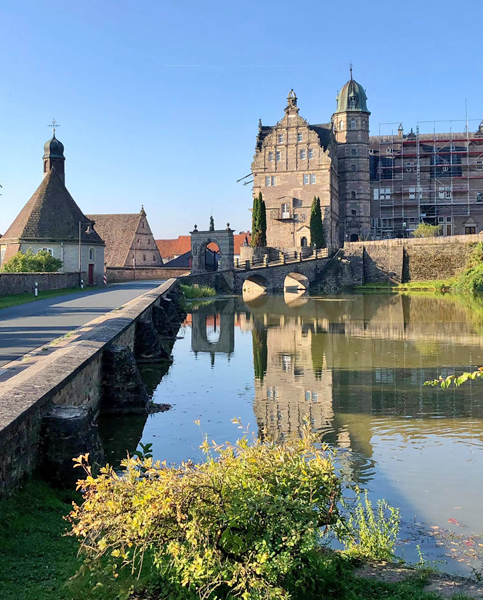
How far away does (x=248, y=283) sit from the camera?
67062 mm

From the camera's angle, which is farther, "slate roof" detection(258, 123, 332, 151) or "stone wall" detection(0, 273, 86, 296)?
"slate roof" detection(258, 123, 332, 151)

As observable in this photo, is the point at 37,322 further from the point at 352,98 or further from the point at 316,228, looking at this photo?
the point at 352,98

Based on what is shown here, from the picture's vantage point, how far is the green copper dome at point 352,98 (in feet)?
249

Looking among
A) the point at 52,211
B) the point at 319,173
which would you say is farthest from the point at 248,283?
the point at 52,211

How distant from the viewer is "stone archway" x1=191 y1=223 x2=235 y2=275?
6025 cm

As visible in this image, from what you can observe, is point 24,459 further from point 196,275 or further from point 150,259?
point 150,259

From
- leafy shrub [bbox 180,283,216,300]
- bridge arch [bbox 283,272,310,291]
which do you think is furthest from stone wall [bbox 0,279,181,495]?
bridge arch [bbox 283,272,310,291]

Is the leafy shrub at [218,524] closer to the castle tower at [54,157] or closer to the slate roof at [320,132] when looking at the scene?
the castle tower at [54,157]

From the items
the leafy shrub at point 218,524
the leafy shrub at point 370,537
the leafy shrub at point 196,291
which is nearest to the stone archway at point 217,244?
the leafy shrub at point 196,291

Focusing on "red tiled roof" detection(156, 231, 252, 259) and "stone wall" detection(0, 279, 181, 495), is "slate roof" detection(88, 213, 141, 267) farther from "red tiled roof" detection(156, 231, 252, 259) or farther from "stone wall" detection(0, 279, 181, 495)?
"stone wall" detection(0, 279, 181, 495)

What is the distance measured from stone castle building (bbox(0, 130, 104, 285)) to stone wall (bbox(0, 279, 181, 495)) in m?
34.6

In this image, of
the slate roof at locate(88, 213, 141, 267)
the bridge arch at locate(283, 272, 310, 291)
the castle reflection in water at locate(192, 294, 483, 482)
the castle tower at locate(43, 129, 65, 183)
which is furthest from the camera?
the slate roof at locate(88, 213, 141, 267)

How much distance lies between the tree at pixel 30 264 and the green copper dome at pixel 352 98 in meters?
45.0

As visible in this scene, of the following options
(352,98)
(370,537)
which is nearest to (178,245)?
(352,98)
